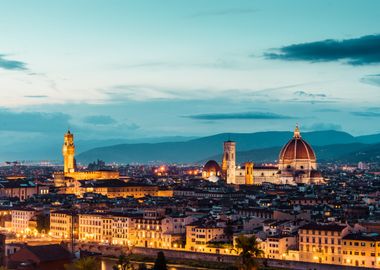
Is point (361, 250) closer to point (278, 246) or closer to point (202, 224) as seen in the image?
point (278, 246)

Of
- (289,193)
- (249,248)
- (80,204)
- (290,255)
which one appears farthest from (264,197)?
(249,248)

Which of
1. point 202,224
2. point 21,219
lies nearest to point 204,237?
point 202,224

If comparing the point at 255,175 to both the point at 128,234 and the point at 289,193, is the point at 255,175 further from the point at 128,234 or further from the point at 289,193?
the point at 128,234

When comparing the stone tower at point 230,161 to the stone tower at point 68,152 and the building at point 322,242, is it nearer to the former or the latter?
the stone tower at point 68,152

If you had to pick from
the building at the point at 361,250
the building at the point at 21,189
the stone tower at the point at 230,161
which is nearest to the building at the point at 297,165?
the stone tower at the point at 230,161

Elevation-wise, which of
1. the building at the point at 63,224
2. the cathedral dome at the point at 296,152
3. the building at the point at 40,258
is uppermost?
the cathedral dome at the point at 296,152

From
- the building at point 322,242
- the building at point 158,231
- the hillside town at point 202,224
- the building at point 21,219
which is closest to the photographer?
the building at point 322,242

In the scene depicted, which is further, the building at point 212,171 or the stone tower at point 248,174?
the building at point 212,171

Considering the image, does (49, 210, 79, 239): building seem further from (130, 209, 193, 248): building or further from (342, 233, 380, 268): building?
(342, 233, 380, 268): building
